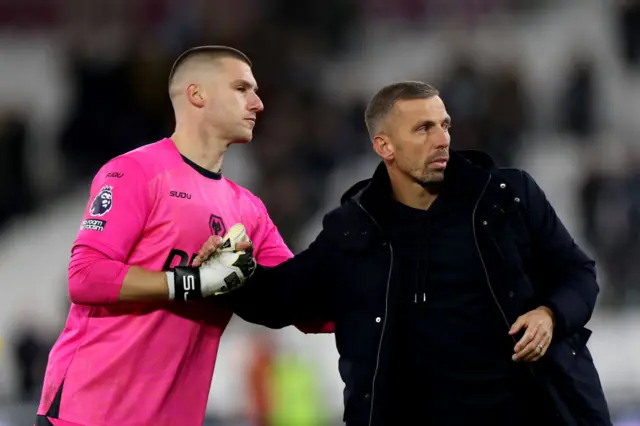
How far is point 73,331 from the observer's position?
4941mm

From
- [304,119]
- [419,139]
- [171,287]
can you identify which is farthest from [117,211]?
[304,119]

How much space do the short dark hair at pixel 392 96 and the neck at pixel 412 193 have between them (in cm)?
26

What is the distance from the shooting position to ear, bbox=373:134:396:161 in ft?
16.8

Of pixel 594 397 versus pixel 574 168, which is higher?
pixel 574 168

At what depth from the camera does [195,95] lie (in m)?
5.21

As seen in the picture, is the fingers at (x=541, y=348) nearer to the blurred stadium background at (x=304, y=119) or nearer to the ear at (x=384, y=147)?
the ear at (x=384, y=147)

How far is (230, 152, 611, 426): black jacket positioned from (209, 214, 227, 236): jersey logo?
0.27 m

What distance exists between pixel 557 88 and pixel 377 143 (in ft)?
27.9

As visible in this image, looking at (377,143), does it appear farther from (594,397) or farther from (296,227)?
(296,227)

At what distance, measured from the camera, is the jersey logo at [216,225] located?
16.4 feet

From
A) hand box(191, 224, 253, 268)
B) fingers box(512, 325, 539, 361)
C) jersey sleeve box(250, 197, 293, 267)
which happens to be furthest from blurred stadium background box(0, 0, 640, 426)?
fingers box(512, 325, 539, 361)

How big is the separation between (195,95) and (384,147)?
85cm

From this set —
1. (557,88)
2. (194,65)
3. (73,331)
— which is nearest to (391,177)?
(194,65)

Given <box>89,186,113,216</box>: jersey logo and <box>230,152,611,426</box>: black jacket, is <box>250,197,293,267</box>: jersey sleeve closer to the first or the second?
<box>230,152,611,426</box>: black jacket
